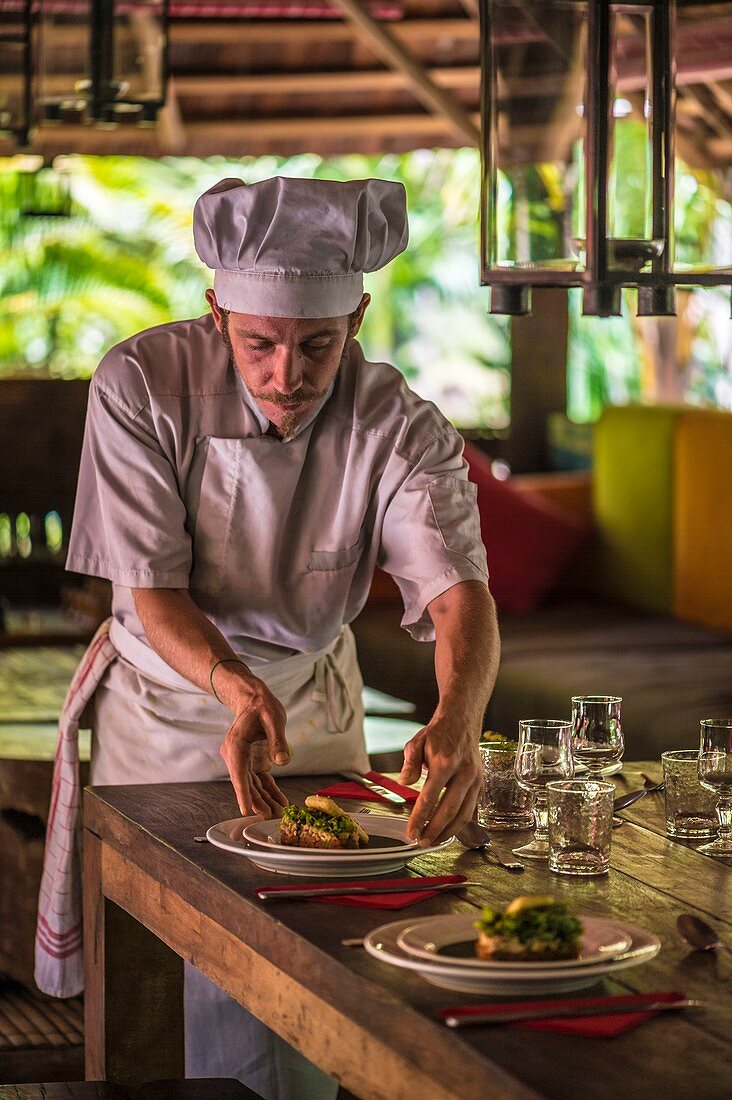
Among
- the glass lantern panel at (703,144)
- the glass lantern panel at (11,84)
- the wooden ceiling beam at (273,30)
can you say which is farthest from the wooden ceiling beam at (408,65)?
the glass lantern panel at (703,144)

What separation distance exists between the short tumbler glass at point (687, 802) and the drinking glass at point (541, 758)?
4.7 inches

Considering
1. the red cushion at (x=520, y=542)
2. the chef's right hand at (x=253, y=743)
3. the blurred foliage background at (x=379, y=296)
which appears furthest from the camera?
the blurred foliage background at (x=379, y=296)

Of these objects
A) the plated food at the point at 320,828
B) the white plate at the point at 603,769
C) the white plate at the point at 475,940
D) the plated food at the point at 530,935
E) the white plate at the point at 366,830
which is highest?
the white plate at the point at 603,769

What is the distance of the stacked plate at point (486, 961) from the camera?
133 centimetres

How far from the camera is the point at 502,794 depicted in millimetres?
1935

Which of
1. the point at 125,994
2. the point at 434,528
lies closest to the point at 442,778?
the point at 434,528

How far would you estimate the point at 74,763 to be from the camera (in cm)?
236

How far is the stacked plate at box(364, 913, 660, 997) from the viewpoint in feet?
4.35

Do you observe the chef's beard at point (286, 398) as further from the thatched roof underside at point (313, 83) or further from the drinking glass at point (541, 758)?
the thatched roof underside at point (313, 83)

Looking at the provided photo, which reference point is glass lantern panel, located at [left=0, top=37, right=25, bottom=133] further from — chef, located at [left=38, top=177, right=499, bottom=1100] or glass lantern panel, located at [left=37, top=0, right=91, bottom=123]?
chef, located at [left=38, top=177, right=499, bottom=1100]

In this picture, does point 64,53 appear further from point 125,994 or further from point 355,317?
point 125,994

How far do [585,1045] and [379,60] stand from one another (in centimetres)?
484

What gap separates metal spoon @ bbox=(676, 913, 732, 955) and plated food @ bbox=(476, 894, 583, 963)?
0.14 metres

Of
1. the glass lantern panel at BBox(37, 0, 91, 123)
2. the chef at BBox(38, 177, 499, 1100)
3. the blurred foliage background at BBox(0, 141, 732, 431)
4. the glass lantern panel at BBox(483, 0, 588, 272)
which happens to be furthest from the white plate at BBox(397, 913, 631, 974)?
the blurred foliage background at BBox(0, 141, 732, 431)
